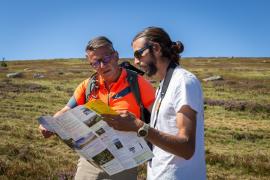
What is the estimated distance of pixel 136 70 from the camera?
520cm


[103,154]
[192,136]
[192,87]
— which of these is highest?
[192,87]

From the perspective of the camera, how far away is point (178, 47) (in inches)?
141

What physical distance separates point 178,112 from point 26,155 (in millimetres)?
8332

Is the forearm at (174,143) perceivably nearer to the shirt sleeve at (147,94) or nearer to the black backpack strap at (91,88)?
the shirt sleeve at (147,94)

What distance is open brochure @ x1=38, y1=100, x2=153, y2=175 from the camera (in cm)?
343

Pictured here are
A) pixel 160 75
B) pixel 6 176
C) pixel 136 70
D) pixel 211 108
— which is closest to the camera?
pixel 160 75

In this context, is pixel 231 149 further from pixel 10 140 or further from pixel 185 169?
pixel 185 169

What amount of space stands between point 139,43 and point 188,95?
2.37 feet

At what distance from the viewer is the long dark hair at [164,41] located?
351 cm

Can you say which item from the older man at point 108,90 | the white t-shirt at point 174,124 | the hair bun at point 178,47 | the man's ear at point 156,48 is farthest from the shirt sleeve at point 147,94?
the white t-shirt at point 174,124

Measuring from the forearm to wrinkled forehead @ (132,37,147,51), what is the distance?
80 cm

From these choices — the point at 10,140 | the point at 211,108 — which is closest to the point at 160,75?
the point at 10,140

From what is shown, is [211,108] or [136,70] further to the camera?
[211,108]

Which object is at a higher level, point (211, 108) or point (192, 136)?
point (192, 136)
